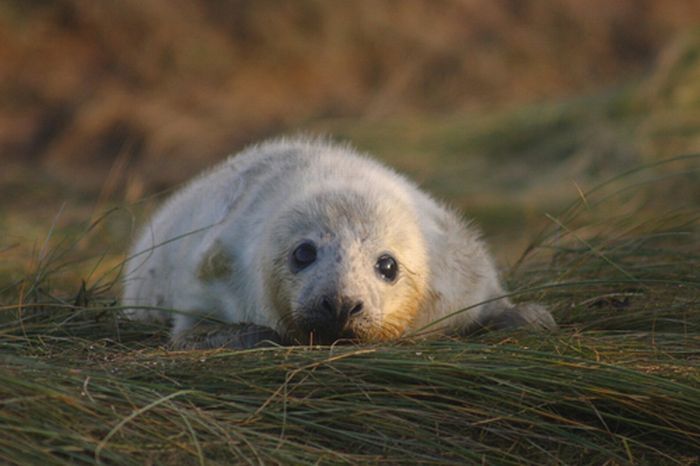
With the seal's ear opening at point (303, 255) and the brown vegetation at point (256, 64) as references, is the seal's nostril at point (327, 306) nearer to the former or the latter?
the seal's ear opening at point (303, 255)

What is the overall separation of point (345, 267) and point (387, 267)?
0.21 metres

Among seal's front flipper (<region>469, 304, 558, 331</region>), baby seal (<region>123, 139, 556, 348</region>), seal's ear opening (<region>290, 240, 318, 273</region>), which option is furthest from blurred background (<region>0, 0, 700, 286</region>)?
seal's ear opening (<region>290, 240, 318, 273</region>)

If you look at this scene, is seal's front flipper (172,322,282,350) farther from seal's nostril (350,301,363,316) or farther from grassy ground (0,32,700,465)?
seal's nostril (350,301,363,316)

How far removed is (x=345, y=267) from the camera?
482cm

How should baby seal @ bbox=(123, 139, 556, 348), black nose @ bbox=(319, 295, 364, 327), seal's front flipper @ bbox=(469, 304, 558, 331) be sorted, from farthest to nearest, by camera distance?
seal's front flipper @ bbox=(469, 304, 558, 331), baby seal @ bbox=(123, 139, 556, 348), black nose @ bbox=(319, 295, 364, 327)

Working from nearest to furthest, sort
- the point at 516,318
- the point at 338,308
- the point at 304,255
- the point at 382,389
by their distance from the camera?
the point at 382,389
the point at 338,308
the point at 304,255
the point at 516,318

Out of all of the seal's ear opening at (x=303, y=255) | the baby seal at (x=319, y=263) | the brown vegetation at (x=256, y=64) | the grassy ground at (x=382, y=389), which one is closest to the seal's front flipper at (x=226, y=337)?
Answer: the baby seal at (x=319, y=263)

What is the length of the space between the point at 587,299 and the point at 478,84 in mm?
16838

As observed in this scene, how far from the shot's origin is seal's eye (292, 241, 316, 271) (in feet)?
16.2

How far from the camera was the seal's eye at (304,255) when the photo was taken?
4.94m

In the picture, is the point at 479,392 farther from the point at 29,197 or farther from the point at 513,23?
the point at 513,23

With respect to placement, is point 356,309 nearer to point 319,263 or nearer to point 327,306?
point 327,306

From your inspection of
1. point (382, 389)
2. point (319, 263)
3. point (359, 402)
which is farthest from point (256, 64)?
point (359, 402)

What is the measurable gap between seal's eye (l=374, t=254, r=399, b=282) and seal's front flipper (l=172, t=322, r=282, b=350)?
459 millimetres
